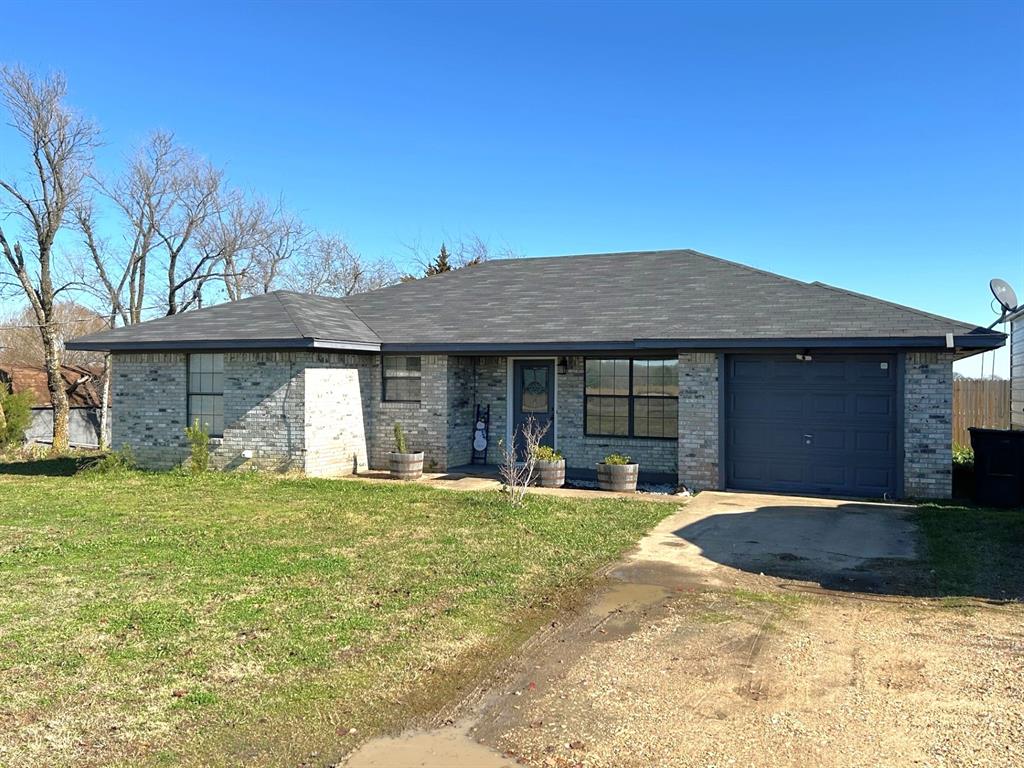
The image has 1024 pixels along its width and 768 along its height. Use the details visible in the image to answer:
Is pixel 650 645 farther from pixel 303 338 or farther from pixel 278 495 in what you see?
pixel 303 338

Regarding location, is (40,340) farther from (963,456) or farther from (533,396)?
(963,456)

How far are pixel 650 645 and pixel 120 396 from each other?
42.8 feet

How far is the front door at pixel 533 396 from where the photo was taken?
14.5 metres

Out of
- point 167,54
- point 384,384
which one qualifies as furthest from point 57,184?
point 384,384

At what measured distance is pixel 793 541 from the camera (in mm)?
8391

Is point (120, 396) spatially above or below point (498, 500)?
above

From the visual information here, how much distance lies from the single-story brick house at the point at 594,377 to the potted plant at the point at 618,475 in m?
0.89

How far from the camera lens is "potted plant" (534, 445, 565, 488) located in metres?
12.6

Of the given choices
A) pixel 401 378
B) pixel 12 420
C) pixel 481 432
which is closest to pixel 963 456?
pixel 481 432

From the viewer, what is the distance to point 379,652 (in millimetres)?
4895

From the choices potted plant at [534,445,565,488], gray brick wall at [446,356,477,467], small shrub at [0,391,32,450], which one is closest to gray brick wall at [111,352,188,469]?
gray brick wall at [446,356,477,467]

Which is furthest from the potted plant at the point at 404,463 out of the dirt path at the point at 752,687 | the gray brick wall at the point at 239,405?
the dirt path at the point at 752,687

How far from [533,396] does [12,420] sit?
13.7 m

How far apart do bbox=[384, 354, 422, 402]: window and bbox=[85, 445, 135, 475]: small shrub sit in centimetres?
508
